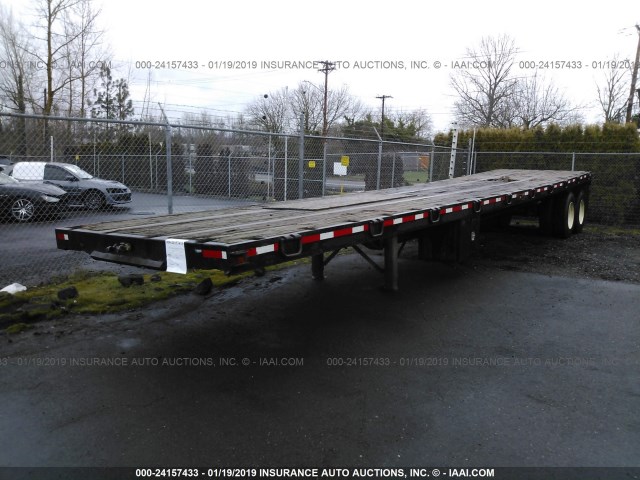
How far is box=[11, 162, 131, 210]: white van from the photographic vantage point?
8180mm

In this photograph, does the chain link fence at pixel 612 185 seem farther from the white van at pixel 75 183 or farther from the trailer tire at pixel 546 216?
the white van at pixel 75 183

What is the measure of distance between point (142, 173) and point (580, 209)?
10.2 metres

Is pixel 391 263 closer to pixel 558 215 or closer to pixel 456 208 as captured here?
pixel 456 208

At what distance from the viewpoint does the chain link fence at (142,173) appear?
700 centimetres

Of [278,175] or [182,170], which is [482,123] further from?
[182,170]

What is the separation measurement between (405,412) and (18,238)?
803cm

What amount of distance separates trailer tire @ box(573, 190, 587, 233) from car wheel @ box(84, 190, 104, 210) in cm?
1006

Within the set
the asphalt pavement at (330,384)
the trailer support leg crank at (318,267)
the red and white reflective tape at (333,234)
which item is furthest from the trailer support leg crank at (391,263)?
the red and white reflective tape at (333,234)

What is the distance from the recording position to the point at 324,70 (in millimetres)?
44344

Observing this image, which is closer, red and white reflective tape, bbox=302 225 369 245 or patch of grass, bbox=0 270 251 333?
red and white reflective tape, bbox=302 225 369 245

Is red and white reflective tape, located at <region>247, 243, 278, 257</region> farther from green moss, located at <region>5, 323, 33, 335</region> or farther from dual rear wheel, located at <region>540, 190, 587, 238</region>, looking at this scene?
dual rear wheel, located at <region>540, 190, 587, 238</region>

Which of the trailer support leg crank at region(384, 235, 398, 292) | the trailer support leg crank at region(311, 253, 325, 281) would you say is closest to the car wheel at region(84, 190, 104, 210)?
the trailer support leg crank at region(311, 253, 325, 281)

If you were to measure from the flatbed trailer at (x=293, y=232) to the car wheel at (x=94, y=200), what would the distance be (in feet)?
10.8

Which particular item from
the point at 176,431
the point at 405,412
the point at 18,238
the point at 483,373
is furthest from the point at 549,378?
the point at 18,238
